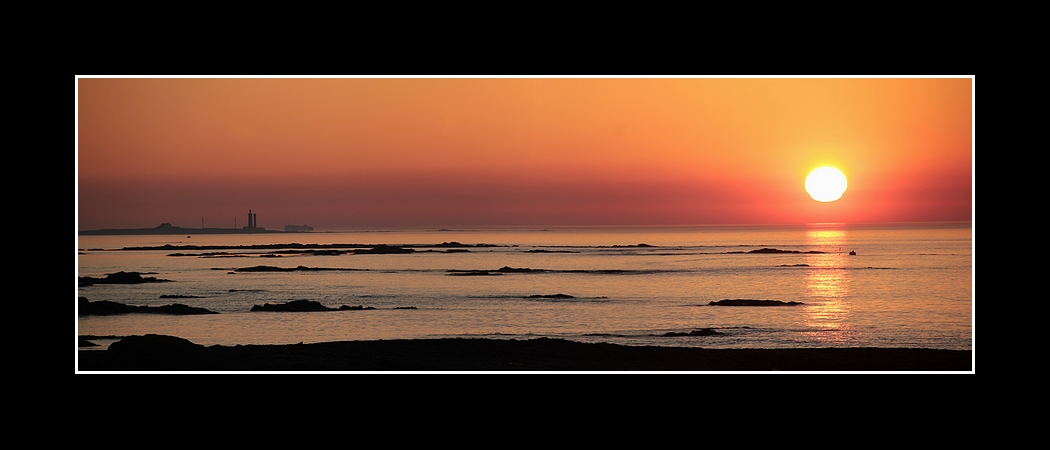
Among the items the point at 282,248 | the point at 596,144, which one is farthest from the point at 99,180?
the point at 282,248

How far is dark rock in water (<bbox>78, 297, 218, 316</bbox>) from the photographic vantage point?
1479 cm

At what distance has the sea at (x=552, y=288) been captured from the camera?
45.4 feet

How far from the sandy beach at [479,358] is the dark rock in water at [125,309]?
217 inches

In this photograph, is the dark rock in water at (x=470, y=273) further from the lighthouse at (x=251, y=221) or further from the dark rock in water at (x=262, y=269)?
the lighthouse at (x=251, y=221)

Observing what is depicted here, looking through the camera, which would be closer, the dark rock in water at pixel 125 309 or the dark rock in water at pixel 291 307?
the dark rock in water at pixel 125 309

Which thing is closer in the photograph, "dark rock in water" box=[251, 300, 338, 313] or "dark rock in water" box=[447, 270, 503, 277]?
"dark rock in water" box=[251, 300, 338, 313]

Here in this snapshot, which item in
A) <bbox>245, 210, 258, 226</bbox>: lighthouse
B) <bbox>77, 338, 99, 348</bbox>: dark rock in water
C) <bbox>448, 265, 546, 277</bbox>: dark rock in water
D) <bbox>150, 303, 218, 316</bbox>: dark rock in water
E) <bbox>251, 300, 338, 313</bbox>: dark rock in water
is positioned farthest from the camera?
<bbox>448, 265, 546, 277</bbox>: dark rock in water

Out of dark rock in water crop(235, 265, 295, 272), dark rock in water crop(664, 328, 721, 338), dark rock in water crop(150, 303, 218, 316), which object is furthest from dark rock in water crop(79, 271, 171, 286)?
dark rock in water crop(664, 328, 721, 338)

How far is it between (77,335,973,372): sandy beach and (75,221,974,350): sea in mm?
1038

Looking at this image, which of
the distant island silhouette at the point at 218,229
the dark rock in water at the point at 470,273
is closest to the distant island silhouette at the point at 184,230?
the distant island silhouette at the point at 218,229

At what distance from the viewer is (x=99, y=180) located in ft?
30.6

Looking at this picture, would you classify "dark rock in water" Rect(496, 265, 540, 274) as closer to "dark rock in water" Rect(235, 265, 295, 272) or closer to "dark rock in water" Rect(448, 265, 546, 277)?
"dark rock in water" Rect(448, 265, 546, 277)
